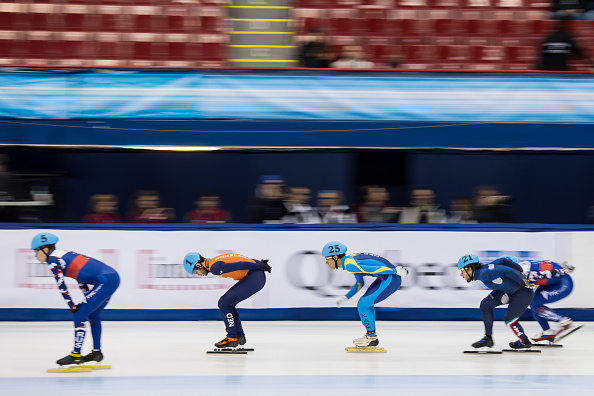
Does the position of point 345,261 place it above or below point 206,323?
above

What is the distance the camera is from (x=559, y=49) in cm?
1177

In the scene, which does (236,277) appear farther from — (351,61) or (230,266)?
(351,61)

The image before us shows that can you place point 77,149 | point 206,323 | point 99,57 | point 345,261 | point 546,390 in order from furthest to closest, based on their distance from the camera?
point 77,149, point 99,57, point 206,323, point 345,261, point 546,390

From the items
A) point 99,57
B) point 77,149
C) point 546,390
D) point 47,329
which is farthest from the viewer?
point 77,149

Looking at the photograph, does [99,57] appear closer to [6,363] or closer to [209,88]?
[209,88]

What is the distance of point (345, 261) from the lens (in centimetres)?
809

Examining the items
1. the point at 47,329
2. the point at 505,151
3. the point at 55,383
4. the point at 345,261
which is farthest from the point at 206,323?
the point at 505,151

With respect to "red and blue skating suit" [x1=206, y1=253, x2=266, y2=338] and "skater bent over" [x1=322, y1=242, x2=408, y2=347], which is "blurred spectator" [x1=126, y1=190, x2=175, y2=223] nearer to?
"red and blue skating suit" [x1=206, y1=253, x2=266, y2=338]

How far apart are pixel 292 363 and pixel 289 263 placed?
116 inches

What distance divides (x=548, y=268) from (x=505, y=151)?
6.51 metres

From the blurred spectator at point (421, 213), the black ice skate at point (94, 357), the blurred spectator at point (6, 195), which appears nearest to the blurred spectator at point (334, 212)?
the blurred spectator at point (421, 213)

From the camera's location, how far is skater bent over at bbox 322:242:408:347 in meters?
8.02

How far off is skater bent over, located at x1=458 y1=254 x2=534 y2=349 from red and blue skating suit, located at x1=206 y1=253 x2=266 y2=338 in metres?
2.05

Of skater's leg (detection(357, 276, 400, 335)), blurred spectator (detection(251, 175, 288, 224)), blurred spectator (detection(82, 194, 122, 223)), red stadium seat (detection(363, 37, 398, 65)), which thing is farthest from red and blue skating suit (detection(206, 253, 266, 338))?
red stadium seat (detection(363, 37, 398, 65))
